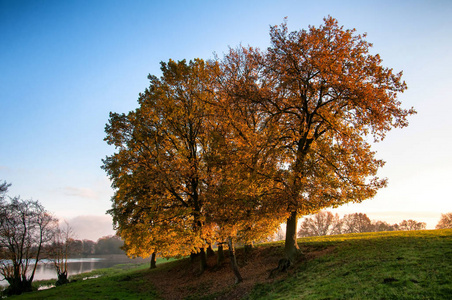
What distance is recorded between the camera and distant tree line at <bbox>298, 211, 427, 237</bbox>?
66625 mm

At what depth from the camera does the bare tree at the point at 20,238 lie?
22.6 meters

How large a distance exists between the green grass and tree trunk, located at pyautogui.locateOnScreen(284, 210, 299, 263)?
1.00 m

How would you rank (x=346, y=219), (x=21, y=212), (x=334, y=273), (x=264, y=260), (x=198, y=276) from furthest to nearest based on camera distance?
(x=346, y=219) < (x=21, y=212) < (x=198, y=276) < (x=264, y=260) < (x=334, y=273)

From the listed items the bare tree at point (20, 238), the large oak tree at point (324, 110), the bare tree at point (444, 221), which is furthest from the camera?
the bare tree at point (444, 221)

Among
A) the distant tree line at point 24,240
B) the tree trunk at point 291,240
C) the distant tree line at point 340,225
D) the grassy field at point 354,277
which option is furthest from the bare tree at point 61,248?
the distant tree line at point 340,225

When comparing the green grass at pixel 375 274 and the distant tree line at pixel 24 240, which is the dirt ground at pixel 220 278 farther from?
the distant tree line at pixel 24 240

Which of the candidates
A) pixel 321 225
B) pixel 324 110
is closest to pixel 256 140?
pixel 324 110

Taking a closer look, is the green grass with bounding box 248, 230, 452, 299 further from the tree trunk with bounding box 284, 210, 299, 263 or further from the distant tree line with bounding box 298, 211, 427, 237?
the distant tree line with bounding box 298, 211, 427, 237

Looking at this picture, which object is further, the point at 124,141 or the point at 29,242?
the point at 29,242

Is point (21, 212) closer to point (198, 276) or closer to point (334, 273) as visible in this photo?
point (198, 276)

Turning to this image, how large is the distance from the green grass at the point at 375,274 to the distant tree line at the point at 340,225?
187 ft

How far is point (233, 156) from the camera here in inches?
583

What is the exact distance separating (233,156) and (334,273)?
8.14m

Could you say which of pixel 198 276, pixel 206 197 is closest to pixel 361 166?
pixel 206 197
